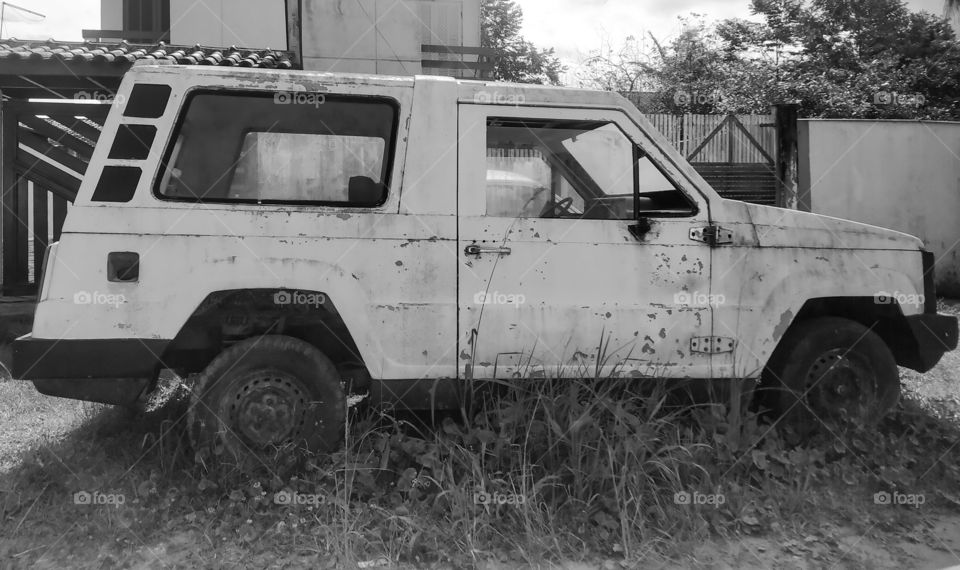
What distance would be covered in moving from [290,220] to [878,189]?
10154 millimetres

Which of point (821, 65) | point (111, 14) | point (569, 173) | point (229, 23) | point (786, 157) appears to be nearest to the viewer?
point (569, 173)

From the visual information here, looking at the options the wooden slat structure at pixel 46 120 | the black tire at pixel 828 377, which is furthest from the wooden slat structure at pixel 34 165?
the black tire at pixel 828 377

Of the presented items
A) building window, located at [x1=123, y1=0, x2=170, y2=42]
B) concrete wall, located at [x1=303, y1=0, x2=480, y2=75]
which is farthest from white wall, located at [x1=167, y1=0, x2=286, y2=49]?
concrete wall, located at [x1=303, y1=0, x2=480, y2=75]

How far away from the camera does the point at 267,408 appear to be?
3785 millimetres

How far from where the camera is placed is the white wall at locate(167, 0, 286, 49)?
12.9 metres

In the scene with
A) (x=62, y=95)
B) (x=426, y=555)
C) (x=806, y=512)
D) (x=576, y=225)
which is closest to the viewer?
(x=426, y=555)

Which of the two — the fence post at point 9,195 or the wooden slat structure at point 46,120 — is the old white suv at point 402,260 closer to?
the wooden slat structure at point 46,120

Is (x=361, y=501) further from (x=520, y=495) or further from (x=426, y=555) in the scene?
(x=520, y=495)

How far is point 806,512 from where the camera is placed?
3.68 metres

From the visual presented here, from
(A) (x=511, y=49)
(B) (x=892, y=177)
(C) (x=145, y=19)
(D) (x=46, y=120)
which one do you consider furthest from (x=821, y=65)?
(D) (x=46, y=120)

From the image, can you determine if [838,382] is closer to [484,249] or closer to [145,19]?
[484,249]

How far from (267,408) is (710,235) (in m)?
2.48

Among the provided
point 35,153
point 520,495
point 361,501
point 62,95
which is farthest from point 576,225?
point 35,153

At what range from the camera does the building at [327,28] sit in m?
11.7
